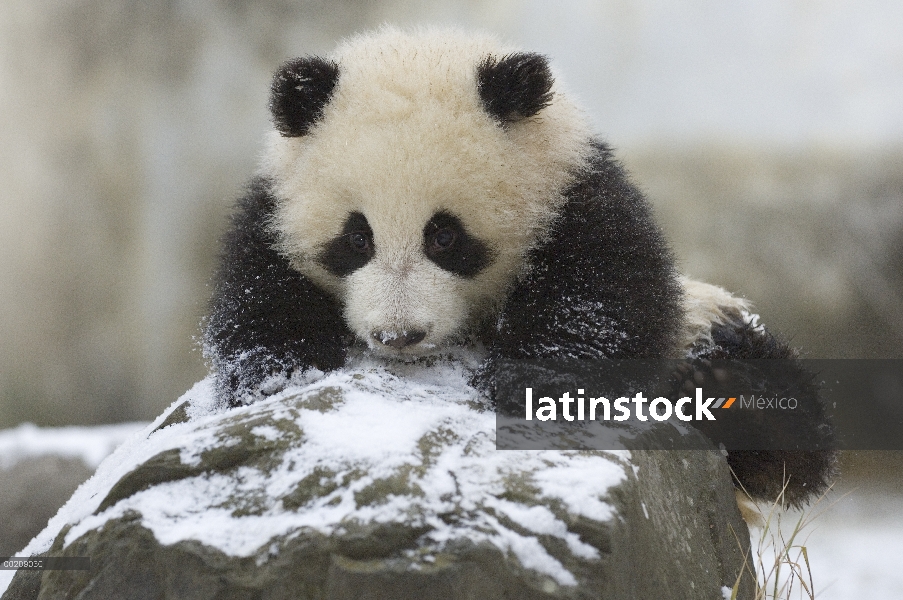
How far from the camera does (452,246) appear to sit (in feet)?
7.60

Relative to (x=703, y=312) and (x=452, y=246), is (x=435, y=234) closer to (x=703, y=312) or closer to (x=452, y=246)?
(x=452, y=246)

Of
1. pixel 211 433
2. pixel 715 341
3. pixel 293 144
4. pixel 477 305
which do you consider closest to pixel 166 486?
pixel 211 433

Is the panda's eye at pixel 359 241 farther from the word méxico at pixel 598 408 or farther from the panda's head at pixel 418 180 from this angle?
the word méxico at pixel 598 408

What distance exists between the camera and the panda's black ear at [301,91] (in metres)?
2.46

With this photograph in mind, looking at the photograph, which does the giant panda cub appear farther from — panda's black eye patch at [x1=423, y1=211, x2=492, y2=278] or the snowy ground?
the snowy ground

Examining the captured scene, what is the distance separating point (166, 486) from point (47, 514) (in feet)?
12.3

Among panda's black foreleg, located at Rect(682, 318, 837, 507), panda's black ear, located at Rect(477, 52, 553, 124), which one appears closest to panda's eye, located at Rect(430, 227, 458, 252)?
panda's black ear, located at Rect(477, 52, 553, 124)

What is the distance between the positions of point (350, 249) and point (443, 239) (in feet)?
0.94

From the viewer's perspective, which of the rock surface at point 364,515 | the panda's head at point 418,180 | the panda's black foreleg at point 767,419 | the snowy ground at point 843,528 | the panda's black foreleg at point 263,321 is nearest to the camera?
the rock surface at point 364,515

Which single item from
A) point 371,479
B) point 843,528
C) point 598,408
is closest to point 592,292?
point 598,408

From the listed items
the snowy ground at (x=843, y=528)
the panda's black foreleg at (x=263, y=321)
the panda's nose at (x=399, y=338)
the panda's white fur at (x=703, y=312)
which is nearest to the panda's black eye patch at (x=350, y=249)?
the panda's black foreleg at (x=263, y=321)

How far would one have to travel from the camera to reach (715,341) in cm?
299

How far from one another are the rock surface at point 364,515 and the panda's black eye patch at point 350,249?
1.50ft

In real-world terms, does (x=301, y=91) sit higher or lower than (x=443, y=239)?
higher
